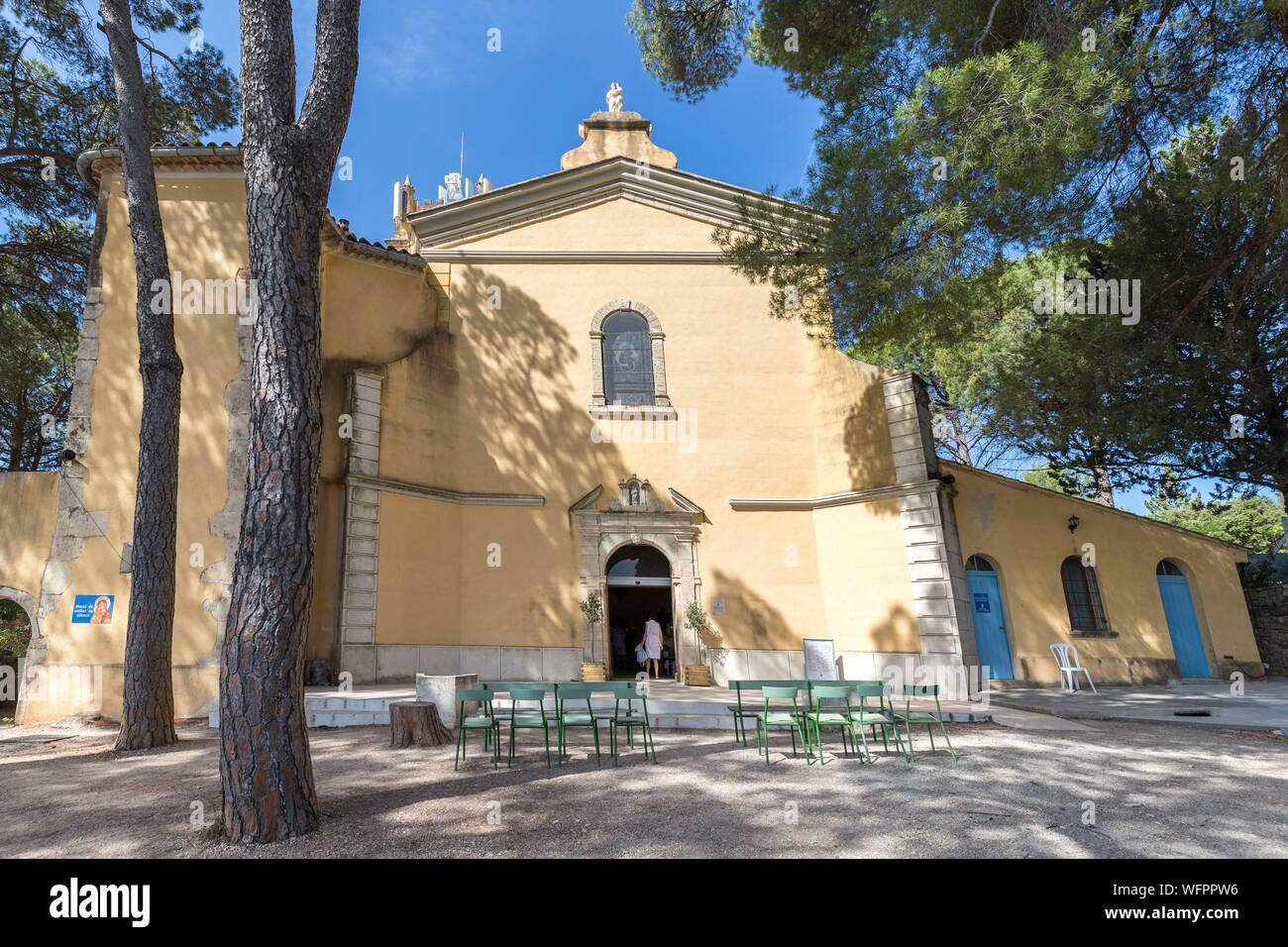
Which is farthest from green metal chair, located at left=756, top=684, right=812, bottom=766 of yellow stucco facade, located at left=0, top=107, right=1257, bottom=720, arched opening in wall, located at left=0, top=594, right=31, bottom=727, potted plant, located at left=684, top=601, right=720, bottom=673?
arched opening in wall, located at left=0, top=594, right=31, bottom=727

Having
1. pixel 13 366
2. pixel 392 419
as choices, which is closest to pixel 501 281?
pixel 392 419

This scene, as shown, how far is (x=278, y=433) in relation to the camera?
4.36 metres

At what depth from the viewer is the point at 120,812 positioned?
4605 mm

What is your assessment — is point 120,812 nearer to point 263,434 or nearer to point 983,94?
point 263,434

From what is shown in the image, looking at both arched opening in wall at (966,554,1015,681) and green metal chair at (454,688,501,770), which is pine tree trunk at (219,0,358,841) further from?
arched opening in wall at (966,554,1015,681)

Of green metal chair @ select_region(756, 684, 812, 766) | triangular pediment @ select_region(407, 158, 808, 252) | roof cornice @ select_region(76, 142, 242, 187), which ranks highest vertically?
triangular pediment @ select_region(407, 158, 808, 252)

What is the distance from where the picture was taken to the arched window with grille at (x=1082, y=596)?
44.5 ft

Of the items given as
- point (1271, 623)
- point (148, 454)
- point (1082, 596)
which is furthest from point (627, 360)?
point (1271, 623)

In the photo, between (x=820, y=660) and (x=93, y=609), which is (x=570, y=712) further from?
(x=93, y=609)

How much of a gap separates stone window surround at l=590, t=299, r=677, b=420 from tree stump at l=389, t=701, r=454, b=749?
7.22 m

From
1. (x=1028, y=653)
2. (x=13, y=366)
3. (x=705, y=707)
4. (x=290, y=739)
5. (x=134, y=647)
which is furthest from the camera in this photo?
(x=13, y=366)

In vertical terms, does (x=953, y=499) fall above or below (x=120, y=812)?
above

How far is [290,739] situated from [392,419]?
8673 mm

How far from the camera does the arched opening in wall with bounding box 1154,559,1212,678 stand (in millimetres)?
13914
